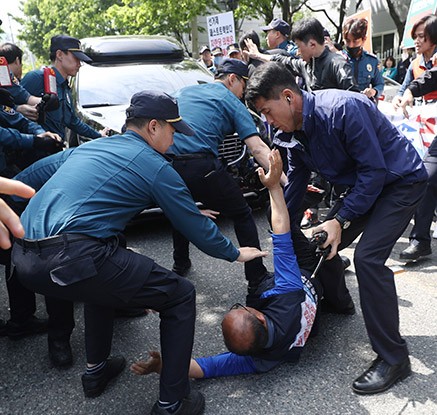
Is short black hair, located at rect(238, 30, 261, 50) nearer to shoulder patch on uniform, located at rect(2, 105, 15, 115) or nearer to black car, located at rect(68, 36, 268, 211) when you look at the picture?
black car, located at rect(68, 36, 268, 211)

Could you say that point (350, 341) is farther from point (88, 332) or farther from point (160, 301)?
point (88, 332)

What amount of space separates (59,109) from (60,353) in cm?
232

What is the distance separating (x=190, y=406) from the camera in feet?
6.98

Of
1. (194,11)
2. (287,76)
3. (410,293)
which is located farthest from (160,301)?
(194,11)

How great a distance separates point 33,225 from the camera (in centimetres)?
196

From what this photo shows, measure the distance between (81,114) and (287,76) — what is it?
3.12 metres

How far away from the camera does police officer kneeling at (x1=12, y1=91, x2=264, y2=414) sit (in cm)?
188

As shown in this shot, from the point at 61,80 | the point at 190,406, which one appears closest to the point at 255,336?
the point at 190,406

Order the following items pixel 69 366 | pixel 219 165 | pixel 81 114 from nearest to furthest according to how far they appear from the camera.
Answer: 1. pixel 69 366
2. pixel 219 165
3. pixel 81 114

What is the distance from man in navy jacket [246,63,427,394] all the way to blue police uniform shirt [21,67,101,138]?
2.36 m

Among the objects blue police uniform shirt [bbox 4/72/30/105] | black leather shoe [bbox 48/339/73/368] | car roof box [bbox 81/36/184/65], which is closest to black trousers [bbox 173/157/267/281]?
black leather shoe [bbox 48/339/73/368]

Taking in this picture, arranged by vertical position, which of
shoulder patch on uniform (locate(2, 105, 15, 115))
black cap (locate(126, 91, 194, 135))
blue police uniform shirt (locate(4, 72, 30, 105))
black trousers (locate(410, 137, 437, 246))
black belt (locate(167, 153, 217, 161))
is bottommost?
black trousers (locate(410, 137, 437, 246))

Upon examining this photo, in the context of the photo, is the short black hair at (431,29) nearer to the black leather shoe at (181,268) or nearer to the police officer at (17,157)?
the black leather shoe at (181,268)

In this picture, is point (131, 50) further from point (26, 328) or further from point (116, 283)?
point (116, 283)
